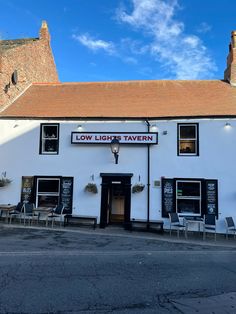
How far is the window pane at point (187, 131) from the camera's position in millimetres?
15227

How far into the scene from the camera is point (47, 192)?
15734 millimetres

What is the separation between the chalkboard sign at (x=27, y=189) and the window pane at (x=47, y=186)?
0.38 metres

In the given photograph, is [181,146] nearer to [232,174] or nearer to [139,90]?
[232,174]

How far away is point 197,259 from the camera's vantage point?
30.5 ft

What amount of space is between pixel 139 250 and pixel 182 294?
4384 millimetres

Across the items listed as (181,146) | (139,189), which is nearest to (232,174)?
(181,146)

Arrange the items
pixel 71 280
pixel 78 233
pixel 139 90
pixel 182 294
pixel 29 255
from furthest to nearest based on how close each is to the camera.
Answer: pixel 139 90, pixel 78 233, pixel 29 255, pixel 71 280, pixel 182 294

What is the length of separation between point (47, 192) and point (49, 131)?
9.95 ft

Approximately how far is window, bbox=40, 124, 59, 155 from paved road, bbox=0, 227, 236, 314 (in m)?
5.35

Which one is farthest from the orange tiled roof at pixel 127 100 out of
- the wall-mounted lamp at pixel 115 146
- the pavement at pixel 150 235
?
the pavement at pixel 150 235

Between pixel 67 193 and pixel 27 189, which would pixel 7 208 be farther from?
pixel 67 193

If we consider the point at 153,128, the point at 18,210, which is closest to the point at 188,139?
the point at 153,128

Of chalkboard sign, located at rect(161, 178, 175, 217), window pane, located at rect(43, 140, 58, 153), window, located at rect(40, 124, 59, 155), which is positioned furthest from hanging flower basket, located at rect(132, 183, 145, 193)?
window pane, located at rect(43, 140, 58, 153)

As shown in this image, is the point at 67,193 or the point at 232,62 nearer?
the point at 67,193
